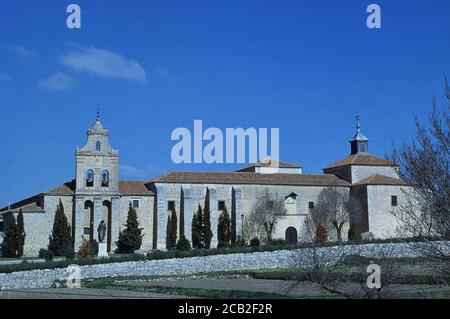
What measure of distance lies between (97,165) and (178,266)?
61.8ft

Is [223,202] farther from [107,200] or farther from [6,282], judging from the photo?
[6,282]

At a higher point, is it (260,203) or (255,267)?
(260,203)

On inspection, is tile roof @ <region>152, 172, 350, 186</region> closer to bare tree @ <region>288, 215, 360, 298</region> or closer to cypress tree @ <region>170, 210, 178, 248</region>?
cypress tree @ <region>170, 210, 178, 248</region>

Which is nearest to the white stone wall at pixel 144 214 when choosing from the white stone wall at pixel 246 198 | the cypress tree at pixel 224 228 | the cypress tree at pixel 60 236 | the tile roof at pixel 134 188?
the tile roof at pixel 134 188

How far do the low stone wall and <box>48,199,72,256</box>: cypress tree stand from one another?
601 inches

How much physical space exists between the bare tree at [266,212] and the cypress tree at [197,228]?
369cm

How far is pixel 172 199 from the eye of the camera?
4338cm

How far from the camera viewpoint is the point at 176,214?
141ft

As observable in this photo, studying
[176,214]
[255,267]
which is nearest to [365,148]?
[176,214]

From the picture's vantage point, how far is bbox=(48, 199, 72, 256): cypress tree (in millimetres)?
39375

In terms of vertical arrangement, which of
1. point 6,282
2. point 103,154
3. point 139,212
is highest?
point 103,154

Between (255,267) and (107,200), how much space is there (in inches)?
717

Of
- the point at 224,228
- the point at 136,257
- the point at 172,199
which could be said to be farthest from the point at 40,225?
the point at 136,257

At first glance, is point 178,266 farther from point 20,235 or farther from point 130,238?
point 20,235
